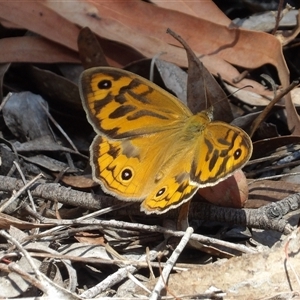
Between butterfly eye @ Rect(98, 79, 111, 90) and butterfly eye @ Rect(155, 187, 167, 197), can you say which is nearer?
butterfly eye @ Rect(155, 187, 167, 197)

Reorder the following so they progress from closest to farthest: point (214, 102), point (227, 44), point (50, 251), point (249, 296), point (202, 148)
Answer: point (249, 296) < point (50, 251) < point (202, 148) < point (214, 102) < point (227, 44)

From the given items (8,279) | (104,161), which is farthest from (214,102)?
(8,279)

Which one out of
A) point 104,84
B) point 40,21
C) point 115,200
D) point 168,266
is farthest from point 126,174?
point 40,21

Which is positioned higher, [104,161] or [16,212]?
[104,161]

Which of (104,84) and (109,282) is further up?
(104,84)

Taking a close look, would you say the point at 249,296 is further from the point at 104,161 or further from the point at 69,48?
the point at 69,48

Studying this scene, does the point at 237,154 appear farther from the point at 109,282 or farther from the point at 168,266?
the point at 109,282

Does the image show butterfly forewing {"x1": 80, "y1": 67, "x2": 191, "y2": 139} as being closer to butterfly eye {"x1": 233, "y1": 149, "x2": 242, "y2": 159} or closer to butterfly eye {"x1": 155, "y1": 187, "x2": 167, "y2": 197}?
butterfly eye {"x1": 155, "y1": 187, "x2": 167, "y2": 197}

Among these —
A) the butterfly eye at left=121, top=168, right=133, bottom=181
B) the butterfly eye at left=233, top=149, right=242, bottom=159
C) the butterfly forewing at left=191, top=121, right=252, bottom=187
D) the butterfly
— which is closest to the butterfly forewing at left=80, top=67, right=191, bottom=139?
the butterfly
